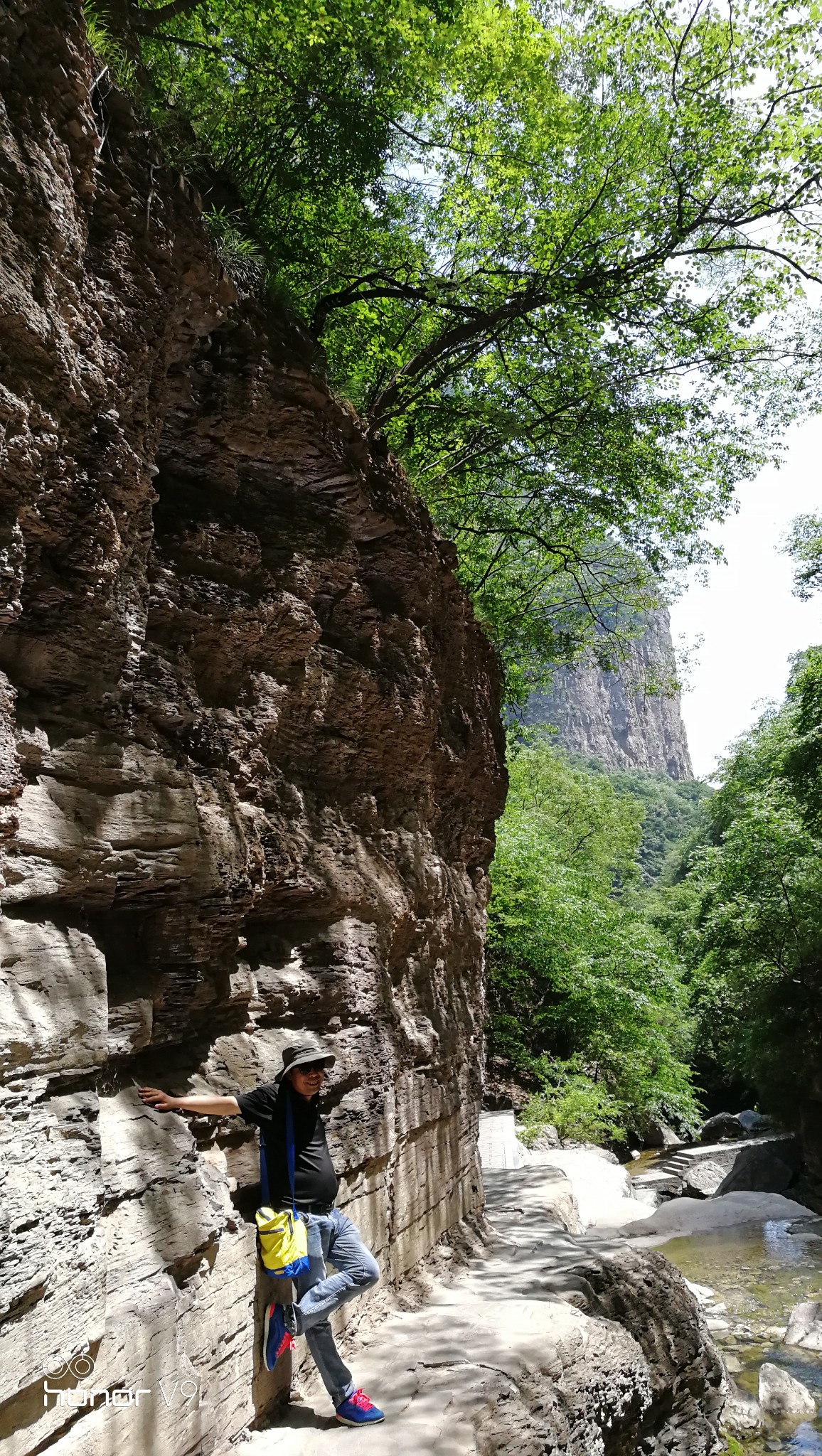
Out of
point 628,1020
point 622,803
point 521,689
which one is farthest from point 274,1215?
point 622,803

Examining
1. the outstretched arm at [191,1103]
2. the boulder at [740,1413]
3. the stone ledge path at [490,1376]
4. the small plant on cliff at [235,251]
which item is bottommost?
the boulder at [740,1413]

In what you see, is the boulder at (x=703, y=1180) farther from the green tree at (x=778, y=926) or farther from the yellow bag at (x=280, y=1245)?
the yellow bag at (x=280, y=1245)

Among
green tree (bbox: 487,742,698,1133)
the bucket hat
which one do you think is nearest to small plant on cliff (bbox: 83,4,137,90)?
the bucket hat

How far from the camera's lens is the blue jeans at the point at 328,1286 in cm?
404

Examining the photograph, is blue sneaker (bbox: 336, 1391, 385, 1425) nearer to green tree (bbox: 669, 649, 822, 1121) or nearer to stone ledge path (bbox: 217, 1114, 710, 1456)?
stone ledge path (bbox: 217, 1114, 710, 1456)

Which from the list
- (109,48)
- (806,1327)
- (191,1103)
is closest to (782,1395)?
(806,1327)

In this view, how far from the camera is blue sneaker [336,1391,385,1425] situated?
13.3ft

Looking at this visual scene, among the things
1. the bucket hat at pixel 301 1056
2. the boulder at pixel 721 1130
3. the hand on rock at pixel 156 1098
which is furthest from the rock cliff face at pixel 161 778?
the boulder at pixel 721 1130

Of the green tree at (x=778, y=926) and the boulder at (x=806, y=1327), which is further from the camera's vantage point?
the green tree at (x=778, y=926)

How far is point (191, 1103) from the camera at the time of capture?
373 centimetres

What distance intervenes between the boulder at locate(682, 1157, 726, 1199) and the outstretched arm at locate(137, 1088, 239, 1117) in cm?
1596

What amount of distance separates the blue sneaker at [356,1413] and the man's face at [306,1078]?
1363 millimetres

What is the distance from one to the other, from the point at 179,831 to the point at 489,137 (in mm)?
A: 7022

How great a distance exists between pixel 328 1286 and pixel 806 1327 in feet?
29.5
